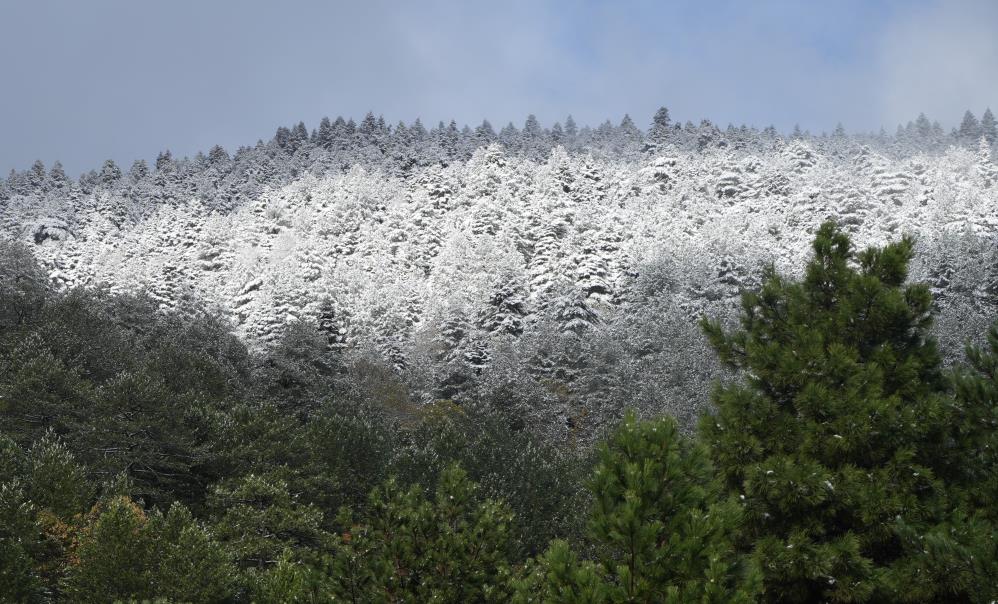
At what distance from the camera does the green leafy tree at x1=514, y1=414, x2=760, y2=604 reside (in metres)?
6.07

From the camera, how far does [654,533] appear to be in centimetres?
611

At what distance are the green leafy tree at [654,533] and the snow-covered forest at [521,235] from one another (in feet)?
88.3

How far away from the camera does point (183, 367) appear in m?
35.3

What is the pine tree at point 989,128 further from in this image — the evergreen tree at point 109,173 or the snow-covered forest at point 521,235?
the evergreen tree at point 109,173

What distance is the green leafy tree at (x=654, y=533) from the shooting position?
6.07m

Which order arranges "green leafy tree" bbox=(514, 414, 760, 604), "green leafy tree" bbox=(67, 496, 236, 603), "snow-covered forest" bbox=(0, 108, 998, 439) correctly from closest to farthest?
1. "green leafy tree" bbox=(514, 414, 760, 604)
2. "green leafy tree" bbox=(67, 496, 236, 603)
3. "snow-covered forest" bbox=(0, 108, 998, 439)

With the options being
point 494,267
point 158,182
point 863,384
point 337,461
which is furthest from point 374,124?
point 863,384

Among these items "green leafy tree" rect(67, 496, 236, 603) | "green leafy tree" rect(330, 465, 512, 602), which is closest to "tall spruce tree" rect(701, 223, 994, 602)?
"green leafy tree" rect(330, 465, 512, 602)

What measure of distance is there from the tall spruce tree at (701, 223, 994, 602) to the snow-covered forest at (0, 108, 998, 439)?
2340cm

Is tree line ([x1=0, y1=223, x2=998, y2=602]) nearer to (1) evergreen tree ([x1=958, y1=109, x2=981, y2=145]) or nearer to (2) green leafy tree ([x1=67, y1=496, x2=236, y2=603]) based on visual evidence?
(2) green leafy tree ([x1=67, y1=496, x2=236, y2=603])

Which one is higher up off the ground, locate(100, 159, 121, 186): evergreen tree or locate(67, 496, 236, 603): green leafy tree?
locate(100, 159, 121, 186): evergreen tree

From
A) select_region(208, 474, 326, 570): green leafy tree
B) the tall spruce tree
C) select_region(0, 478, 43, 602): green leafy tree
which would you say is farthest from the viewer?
select_region(208, 474, 326, 570): green leafy tree

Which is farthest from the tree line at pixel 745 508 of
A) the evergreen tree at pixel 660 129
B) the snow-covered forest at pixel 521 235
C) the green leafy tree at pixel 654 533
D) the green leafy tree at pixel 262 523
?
the evergreen tree at pixel 660 129

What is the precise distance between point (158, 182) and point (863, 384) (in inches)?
4203
